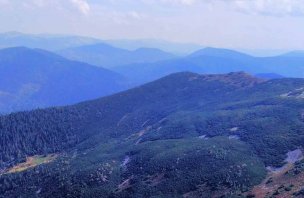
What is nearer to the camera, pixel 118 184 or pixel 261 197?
pixel 261 197

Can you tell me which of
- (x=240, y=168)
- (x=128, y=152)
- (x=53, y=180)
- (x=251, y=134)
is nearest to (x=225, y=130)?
(x=251, y=134)

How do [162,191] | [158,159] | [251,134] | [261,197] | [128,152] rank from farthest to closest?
[128,152] < [251,134] < [158,159] < [162,191] < [261,197]

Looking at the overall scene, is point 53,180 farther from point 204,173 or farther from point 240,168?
point 240,168

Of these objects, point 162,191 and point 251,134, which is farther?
point 251,134

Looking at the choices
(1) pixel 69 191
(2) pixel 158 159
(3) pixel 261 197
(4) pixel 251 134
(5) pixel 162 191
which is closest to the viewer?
(3) pixel 261 197

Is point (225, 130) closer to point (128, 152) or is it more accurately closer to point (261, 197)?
point (128, 152)

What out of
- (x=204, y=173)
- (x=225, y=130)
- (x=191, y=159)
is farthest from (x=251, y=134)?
(x=204, y=173)

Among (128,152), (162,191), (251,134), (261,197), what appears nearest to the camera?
(261,197)

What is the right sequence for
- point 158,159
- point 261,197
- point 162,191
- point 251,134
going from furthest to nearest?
1. point 251,134
2. point 158,159
3. point 162,191
4. point 261,197

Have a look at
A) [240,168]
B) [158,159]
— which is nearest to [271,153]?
[240,168]
